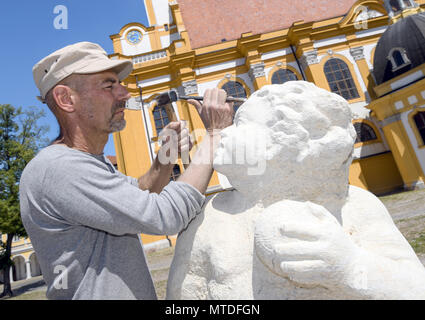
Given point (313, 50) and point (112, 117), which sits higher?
point (313, 50)

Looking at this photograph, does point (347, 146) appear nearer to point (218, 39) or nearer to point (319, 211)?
point (319, 211)

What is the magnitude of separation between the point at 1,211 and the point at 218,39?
41.5 feet

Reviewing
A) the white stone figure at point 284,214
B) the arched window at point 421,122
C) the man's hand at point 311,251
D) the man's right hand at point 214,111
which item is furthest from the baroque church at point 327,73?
the man's hand at point 311,251

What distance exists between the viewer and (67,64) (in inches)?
40.7

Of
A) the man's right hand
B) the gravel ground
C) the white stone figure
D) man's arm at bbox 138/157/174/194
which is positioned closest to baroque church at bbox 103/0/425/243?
the gravel ground

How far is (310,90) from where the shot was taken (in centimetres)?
103

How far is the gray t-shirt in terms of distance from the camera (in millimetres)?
834

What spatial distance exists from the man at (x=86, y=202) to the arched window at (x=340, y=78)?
12.9 meters

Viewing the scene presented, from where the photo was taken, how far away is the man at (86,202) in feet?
2.75

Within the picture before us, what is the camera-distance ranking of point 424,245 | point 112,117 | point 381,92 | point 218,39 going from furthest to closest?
point 218,39
point 381,92
point 424,245
point 112,117

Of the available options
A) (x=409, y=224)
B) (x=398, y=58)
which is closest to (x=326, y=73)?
(x=398, y=58)

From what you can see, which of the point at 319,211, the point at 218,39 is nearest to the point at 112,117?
the point at 319,211

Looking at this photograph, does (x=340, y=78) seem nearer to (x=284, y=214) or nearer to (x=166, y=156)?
(x=166, y=156)

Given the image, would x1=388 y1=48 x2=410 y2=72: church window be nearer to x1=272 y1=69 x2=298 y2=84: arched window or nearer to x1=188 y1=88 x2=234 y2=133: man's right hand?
x1=272 y1=69 x2=298 y2=84: arched window
